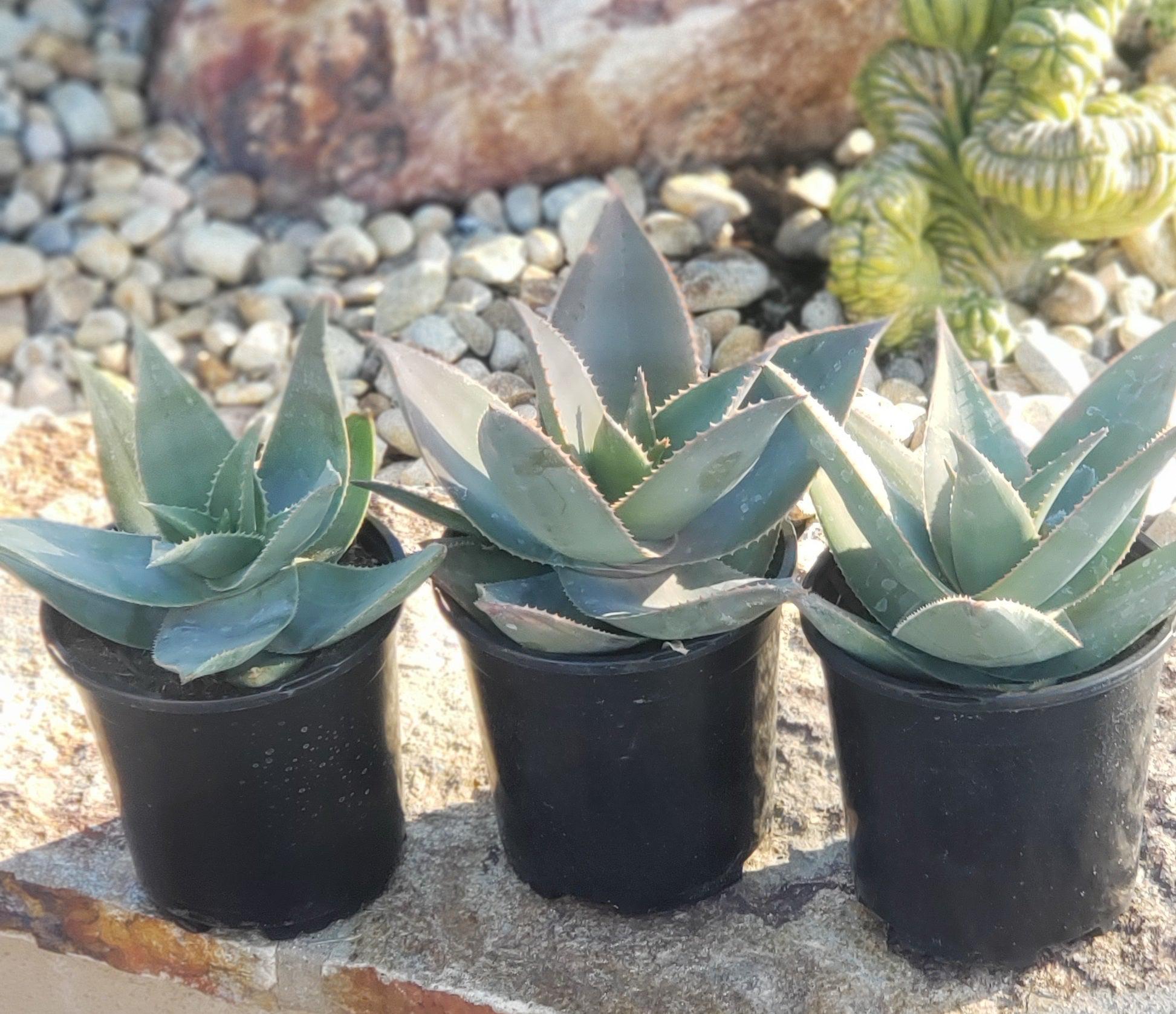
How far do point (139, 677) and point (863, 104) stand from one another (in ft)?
7.49

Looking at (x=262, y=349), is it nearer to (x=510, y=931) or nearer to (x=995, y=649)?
(x=510, y=931)

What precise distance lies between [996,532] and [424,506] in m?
0.60

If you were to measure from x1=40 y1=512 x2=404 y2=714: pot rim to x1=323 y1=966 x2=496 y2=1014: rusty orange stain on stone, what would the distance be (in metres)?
0.38

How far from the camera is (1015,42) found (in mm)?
3049

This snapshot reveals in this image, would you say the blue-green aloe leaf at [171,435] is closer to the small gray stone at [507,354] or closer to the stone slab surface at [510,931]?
the stone slab surface at [510,931]

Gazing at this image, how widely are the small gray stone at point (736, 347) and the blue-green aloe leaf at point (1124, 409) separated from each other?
56.1 inches

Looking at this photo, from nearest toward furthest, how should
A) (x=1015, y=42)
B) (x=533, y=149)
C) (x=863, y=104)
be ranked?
1. (x=1015, y=42)
2. (x=863, y=104)
3. (x=533, y=149)

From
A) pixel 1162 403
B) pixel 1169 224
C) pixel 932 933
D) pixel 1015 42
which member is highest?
pixel 1162 403

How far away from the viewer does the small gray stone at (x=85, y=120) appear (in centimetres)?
449

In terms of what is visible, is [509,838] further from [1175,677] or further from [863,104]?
[863,104]

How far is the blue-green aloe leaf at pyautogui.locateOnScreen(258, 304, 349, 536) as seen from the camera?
5.79 ft

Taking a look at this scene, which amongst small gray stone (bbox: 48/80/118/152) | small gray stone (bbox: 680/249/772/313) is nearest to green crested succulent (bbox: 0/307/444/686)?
small gray stone (bbox: 680/249/772/313)

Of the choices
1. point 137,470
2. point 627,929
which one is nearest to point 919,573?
point 627,929

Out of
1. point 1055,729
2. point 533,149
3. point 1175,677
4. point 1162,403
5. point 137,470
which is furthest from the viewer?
point 533,149
